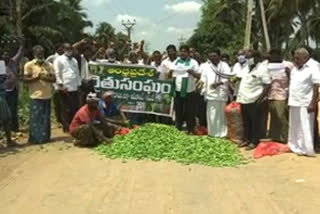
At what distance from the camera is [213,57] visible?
41.7 feet

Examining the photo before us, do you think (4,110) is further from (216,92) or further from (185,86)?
(216,92)

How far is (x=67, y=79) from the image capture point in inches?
503

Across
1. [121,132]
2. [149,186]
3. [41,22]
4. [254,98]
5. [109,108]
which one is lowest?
[149,186]

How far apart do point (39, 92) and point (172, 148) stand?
2.91 meters

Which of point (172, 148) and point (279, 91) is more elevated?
point (279, 91)

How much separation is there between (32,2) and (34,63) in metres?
24.9

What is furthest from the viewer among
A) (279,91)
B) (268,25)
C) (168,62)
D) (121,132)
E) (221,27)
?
(221,27)

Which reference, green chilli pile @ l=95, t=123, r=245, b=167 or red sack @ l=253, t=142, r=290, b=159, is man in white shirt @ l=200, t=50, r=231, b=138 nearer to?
green chilli pile @ l=95, t=123, r=245, b=167

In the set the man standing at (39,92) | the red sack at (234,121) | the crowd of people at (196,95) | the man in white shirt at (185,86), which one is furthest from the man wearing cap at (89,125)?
the red sack at (234,121)

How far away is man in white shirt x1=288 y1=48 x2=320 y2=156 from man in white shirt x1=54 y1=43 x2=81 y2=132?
468 cm

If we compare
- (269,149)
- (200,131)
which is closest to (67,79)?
(200,131)

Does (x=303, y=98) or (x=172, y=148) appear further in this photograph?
(x=172, y=148)

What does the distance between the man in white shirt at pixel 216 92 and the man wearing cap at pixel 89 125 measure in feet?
7.84

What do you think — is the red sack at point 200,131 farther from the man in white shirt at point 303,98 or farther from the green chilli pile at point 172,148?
the man in white shirt at point 303,98
